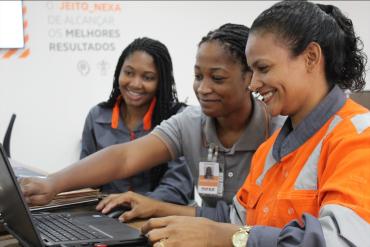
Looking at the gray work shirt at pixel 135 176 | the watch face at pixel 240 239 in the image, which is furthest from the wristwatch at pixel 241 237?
the gray work shirt at pixel 135 176

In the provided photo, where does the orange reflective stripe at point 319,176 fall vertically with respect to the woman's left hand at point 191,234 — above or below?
above

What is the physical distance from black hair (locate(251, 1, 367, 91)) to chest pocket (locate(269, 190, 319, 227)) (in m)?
0.28

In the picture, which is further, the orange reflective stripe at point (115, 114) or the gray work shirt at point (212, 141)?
the orange reflective stripe at point (115, 114)

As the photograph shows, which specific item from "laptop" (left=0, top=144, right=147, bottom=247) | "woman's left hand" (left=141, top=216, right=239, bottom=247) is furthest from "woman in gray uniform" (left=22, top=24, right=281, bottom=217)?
"woman's left hand" (left=141, top=216, right=239, bottom=247)

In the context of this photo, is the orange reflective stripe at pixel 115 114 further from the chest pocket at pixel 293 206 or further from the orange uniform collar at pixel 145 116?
the chest pocket at pixel 293 206

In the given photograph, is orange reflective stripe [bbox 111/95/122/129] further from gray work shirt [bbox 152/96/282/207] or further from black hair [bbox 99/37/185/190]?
gray work shirt [bbox 152/96/282/207]

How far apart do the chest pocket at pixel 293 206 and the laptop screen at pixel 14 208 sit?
1.63ft

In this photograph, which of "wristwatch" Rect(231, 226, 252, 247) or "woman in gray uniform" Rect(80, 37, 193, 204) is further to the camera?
"woman in gray uniform" Rect(80, 37, 193, 204)

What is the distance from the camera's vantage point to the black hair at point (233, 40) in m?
1.62

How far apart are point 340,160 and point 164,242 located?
379 mm

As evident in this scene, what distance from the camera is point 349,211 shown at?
87 cm

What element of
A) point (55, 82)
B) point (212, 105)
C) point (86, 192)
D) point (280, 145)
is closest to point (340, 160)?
point (280, 145)

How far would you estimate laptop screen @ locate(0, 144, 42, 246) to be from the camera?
1020 mm

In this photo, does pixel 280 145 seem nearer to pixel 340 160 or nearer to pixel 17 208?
pixel 340 160
